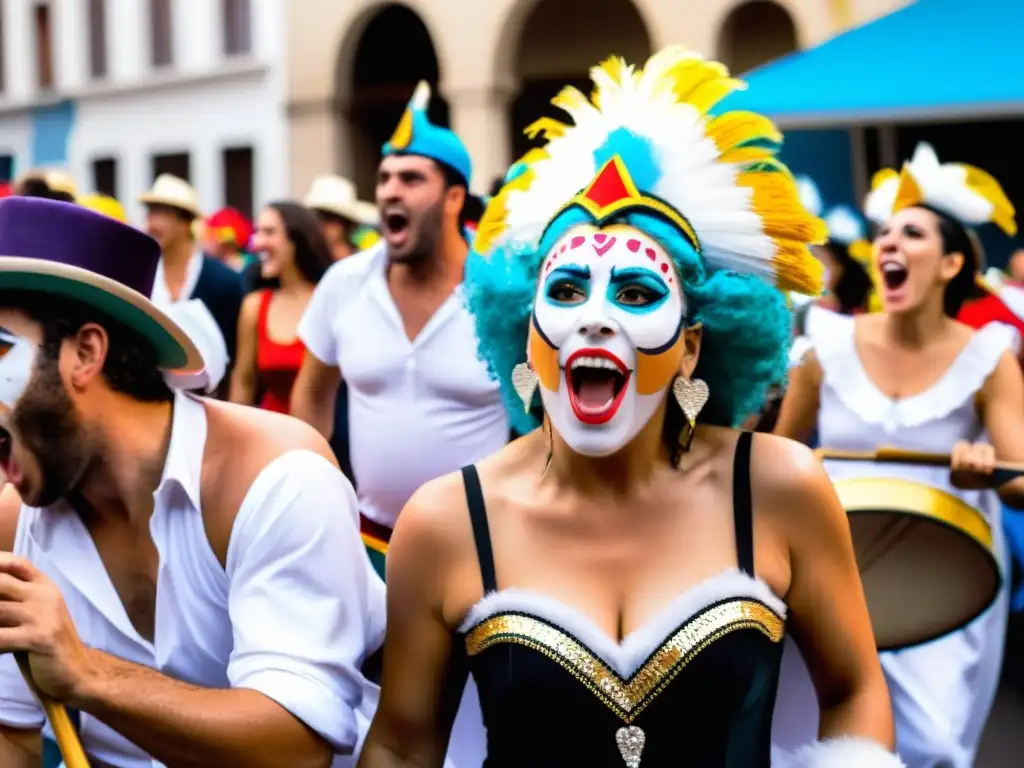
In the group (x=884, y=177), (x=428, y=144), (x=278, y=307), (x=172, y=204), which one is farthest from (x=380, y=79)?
(x=428, y=144)

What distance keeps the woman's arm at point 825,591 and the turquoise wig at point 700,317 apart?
0.47 ft

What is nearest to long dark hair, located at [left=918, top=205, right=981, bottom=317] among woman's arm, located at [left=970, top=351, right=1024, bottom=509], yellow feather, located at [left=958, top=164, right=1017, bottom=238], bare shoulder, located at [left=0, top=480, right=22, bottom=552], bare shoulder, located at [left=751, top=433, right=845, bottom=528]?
yellow feather, located at [left=958, top=164, right=1017, bottom=238]

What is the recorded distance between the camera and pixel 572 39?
69.7 ft

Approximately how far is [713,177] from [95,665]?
1215mm

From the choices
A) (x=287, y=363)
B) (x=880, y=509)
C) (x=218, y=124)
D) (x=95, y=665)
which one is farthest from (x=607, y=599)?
(x=218, y=124)

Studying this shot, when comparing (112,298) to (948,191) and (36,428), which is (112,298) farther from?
(948,191)

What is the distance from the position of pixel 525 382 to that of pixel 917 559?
76.1 inches

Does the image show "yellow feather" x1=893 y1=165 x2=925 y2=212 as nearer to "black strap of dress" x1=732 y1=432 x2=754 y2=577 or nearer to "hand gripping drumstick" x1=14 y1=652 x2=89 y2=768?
"black strap of dress" x1=732 y1=432 x2=754 y2=577

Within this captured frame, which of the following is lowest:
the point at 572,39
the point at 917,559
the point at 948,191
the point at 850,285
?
the point at 917,559

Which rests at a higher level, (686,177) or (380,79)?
(380,79)

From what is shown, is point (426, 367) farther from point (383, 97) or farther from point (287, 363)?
point (383, 97)

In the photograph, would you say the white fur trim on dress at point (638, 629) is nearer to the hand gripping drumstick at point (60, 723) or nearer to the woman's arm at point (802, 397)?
the hand gripping drumstick at point (60, 723)

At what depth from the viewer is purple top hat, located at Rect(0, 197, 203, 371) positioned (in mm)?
2600

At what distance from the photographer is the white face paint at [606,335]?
2.54 metres
